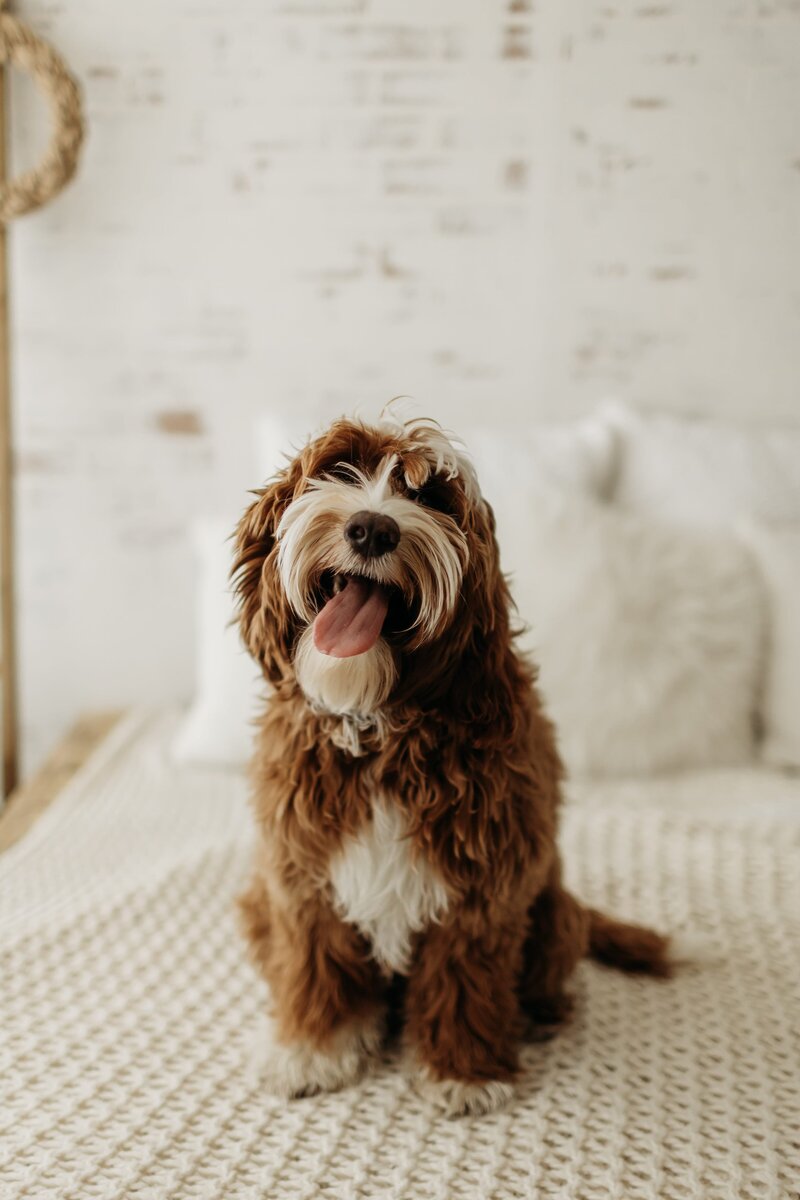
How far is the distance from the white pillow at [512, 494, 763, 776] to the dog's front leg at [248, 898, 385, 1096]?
0.83 m

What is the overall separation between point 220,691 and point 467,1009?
3.38ft

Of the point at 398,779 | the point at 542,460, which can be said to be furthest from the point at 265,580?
the point at 542,460

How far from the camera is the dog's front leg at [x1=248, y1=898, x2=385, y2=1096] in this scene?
1247mm

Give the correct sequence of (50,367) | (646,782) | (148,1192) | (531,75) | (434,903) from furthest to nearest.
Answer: (50,367) < (531,75) < (646,782) < (434,903) < (148,1192)

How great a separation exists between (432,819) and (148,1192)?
481 millimetres

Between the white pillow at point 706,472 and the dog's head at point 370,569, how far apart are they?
1245mm

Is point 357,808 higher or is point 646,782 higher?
point 357,808

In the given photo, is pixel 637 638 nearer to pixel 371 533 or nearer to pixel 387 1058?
pixel 387 1058

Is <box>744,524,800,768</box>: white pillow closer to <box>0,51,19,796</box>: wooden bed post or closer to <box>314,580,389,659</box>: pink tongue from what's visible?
<box>314,580,389,659</box>: pink tongue

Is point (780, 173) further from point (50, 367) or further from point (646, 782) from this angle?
point (50, 367)

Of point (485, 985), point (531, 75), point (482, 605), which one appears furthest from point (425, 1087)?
point (531, 75)

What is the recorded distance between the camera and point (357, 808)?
45.6 inches

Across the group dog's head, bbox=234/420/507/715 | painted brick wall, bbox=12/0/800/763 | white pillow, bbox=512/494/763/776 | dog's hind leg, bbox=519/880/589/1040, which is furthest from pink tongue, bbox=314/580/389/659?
painted brick wall, bbox=12/0/800/763

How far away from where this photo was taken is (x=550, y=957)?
1.33 meters
